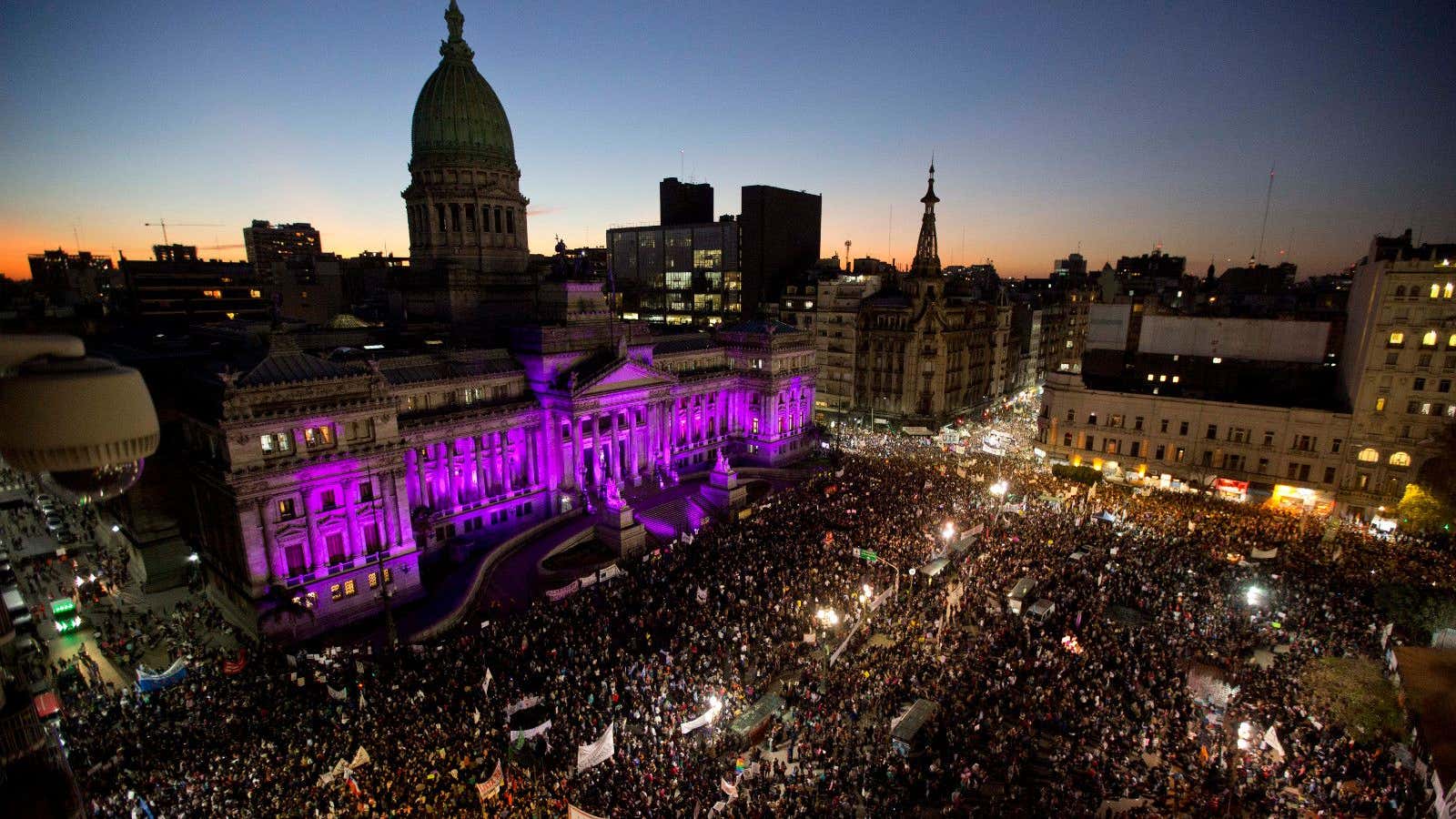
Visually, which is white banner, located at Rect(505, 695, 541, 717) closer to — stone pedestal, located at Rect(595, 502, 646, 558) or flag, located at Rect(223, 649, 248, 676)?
flag, located at Rect(223, 649, 248, 676)

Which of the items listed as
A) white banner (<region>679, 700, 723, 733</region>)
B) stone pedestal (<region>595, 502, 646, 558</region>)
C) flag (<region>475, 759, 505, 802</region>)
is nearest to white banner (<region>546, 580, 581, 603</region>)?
stone pedestal (<region>595, 502, 646, 558</region>)

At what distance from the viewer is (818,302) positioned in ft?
276

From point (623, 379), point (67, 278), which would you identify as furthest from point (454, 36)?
point (67, 278)

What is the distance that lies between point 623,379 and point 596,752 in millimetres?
32699

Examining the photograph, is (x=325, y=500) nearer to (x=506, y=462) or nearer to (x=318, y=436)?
(x=318, y=436)

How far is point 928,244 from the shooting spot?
79188mm

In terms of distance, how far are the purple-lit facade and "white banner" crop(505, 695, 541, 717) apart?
16.8m

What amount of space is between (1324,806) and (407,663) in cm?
3272

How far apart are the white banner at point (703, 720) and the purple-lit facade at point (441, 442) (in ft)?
73.3

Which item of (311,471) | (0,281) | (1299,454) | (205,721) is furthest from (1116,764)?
(0,281)

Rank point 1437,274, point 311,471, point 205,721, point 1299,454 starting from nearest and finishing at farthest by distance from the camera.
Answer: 1. point 205,721
2. point 311,471
3. point 1437,274
4. point 1299,454

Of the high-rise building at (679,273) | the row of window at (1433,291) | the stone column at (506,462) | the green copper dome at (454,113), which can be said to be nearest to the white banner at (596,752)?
the stone column at (506,462)

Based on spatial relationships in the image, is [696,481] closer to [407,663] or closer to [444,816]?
[407,663]

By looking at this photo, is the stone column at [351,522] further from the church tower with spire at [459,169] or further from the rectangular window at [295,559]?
the church tower with spire at [459,169]
